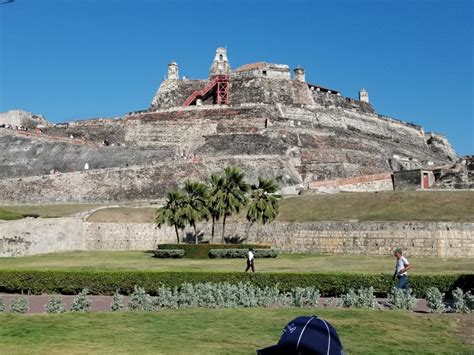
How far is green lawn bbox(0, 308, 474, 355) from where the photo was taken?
41.5 ft

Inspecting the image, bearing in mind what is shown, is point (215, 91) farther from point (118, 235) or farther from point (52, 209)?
point (118, 235)

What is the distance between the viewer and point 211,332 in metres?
14.2

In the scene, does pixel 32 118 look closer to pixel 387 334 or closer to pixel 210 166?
pixel 210 166

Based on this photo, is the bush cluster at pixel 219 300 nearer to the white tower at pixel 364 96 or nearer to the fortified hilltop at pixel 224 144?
the fortified hilltop at pixel 224 144

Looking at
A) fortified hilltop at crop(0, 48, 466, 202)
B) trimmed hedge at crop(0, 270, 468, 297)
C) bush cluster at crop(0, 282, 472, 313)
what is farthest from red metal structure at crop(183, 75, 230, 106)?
bush cluster at crop(0, 282, 472, 313)

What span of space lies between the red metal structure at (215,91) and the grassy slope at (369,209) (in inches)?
1232

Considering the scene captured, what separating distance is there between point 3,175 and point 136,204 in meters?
17.7

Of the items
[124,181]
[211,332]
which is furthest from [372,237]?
[124,181]

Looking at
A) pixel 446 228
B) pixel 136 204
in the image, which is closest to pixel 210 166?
pixel 136 204

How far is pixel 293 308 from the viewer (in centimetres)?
1758

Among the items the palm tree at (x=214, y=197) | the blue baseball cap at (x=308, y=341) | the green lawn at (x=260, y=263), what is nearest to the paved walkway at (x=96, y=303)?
the green lawn at (x=260, y=263)

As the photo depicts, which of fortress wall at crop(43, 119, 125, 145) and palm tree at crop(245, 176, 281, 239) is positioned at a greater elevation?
fortress wall at crop(43, 119, 125, 145)

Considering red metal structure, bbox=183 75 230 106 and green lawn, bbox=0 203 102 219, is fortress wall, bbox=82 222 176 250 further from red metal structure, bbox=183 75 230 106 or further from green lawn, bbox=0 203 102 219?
red metal structure, bbox=183 75 230 106

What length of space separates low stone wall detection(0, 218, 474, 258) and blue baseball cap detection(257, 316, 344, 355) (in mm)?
30710
